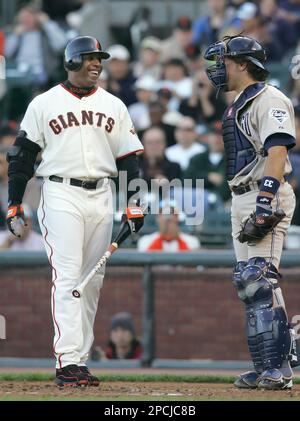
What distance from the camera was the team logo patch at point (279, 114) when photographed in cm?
707

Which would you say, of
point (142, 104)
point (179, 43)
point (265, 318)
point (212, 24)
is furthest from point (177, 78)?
point (265, 318)

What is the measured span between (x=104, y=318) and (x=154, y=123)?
3716 mm

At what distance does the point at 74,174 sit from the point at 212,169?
5.08 meters

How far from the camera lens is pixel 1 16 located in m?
18.6

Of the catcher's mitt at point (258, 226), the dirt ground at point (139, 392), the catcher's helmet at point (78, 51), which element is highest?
the catcher's helmet at point (78, 51)

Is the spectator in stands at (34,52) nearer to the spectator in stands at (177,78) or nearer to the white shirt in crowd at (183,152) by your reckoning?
the spectator in stands at (177,78)

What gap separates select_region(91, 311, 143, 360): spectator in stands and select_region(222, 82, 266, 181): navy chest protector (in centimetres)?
311

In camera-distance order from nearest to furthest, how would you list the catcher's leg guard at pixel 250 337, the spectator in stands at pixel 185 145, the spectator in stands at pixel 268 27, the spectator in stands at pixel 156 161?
the catcher's leg guard at pixel 250 337 < the spectator in stands at pixel 156 161 < the spectator in stands at pixel 185 145 < the spectator in stands at pixel 268 27

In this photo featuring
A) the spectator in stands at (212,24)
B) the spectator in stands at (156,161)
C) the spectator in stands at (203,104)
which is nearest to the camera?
the spectator in stands at (156,161)

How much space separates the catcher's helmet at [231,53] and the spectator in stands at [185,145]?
5.46m

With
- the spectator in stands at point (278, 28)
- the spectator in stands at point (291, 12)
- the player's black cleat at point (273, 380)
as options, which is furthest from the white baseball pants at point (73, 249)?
the spectator in stands at point (291, 12)

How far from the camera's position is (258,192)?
7.21 m

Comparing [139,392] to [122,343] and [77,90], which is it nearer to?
[77,90]
